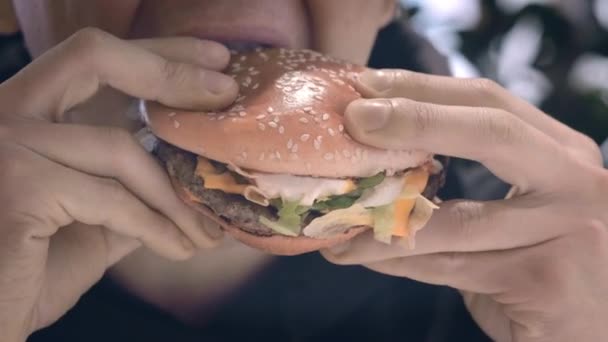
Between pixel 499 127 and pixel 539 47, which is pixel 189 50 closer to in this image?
pixel 499 127

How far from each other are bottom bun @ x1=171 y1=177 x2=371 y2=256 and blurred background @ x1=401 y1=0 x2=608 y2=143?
1.38 meters

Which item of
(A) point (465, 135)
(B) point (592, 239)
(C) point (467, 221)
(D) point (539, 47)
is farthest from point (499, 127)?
(D) point (539, 47)

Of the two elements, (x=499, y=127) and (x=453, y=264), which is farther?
(x=453, y=264)

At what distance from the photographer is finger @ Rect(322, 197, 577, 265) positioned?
1.10 m

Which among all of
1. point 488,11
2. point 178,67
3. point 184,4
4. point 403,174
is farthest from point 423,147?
point 488,11

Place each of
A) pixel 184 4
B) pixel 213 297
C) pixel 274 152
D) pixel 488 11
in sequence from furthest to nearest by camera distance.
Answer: pixel 488 11 < pixel 213 297 < pixel 184 4 < pixel 274 152

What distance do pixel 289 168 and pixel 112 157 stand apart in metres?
0.28

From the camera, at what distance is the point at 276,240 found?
1067mm

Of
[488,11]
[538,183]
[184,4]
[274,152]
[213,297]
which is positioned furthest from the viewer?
[488,11]

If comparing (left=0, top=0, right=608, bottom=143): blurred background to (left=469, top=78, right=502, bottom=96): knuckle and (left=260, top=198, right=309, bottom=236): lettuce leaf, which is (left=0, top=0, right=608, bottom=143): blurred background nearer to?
(left=469, top=78, right=502, bottom=96): knuckle

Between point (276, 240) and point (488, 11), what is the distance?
1801 millimetres

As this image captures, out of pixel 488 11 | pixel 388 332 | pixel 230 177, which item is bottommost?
pixel 388 332

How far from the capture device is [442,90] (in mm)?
1083

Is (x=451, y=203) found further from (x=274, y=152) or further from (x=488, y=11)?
(x=488, y=11)
